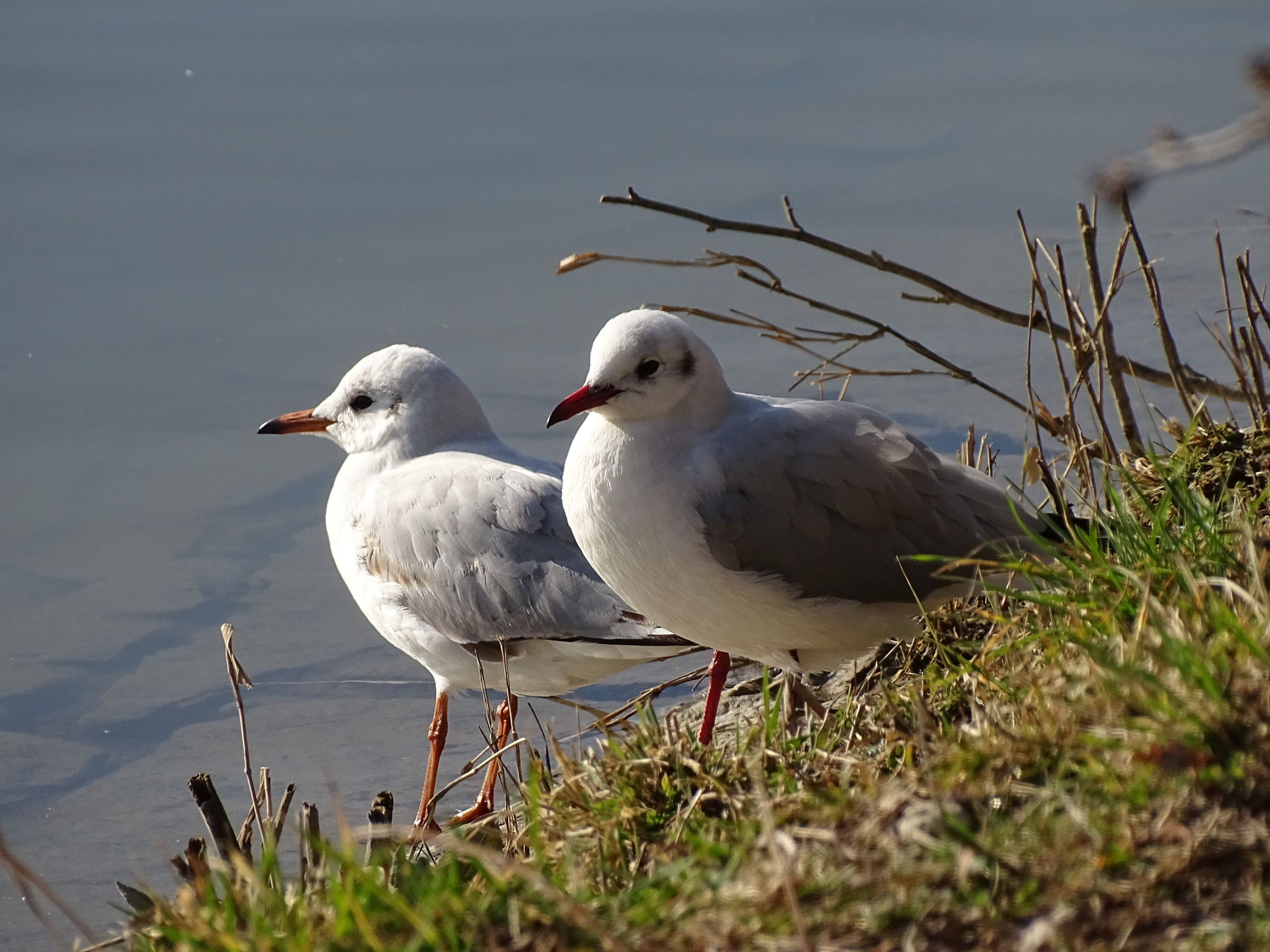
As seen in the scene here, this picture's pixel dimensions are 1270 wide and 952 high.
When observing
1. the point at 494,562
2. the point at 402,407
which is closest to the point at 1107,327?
the point at 494,562

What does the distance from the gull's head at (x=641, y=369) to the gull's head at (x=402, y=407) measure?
165 cm

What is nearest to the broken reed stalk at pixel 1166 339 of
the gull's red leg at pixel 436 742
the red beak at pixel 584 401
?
the red beak at pixel 584 401

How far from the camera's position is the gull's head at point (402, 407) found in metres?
5.75

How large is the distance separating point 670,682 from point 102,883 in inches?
76.0

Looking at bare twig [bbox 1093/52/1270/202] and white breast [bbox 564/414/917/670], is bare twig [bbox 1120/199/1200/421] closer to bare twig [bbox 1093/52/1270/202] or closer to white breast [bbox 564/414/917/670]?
white breast [bbox 564/414/917/670]

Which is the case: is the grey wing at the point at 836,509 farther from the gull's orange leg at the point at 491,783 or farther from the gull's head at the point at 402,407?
the gull's head at the point at 402,407

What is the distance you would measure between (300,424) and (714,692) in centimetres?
221

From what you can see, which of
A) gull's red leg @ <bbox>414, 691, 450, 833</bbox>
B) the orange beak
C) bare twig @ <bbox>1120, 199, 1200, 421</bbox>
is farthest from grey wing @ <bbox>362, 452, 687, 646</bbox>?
bare twig @ <bbox>1120, 199, 1200, 421</bbox>

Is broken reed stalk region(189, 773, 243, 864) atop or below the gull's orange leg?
atop

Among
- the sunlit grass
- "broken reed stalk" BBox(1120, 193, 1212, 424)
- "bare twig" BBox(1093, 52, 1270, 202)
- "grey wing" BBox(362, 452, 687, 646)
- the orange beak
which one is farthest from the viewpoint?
the orange beak


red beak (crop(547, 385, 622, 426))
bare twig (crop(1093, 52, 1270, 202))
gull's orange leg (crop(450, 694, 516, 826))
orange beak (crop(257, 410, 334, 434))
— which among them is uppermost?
bare twig (crop(1093, 52, 1270, 202))

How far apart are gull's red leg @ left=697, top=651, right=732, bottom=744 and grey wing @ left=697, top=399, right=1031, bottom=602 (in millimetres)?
436

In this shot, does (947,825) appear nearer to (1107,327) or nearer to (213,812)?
(213,812)

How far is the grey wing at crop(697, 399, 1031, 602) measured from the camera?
4.15 metres
